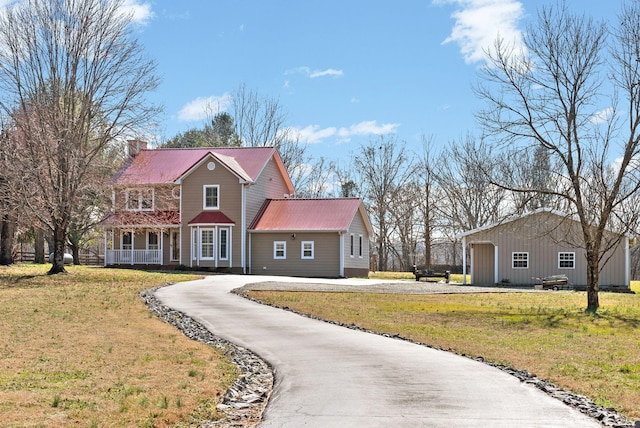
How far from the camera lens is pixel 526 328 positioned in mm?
19641

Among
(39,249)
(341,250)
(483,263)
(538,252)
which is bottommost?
(483,263)

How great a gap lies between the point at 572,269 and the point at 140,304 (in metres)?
27.0

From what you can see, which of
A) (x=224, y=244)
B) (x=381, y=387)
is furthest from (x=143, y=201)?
(x=381, y=387)

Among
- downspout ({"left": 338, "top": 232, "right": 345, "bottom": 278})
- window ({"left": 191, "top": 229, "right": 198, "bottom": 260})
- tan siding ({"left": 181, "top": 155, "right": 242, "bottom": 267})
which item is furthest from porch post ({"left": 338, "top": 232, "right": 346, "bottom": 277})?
window ({"left": 191, "top": 229, "right": 198, "bottom": 260})

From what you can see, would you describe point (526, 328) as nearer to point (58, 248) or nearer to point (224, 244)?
point (58, 248)

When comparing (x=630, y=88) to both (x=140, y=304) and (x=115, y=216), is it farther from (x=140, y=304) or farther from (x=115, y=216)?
(x=115, y=216)

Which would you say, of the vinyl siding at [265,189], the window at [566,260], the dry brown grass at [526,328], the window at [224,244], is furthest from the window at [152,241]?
the window at [566,260]

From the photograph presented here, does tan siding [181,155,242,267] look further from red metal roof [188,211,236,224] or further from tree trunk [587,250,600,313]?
tree trunk [587,250,600,313]

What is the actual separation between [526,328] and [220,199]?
97.0 feet

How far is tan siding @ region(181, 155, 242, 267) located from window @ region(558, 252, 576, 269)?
18022mm

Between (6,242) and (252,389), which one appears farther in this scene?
(6,242)

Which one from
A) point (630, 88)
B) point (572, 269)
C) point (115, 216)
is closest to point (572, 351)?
point (630, 88)

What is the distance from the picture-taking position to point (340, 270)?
150 ft

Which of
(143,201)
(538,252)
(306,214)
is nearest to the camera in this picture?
(538,252)
